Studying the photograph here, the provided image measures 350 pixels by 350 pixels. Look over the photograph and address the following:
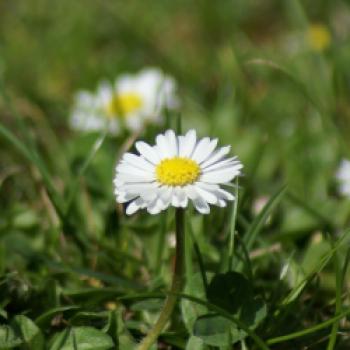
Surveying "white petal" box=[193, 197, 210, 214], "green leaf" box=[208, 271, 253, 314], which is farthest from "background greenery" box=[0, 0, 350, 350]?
"white petal" box=[193, 197, 210, 214]

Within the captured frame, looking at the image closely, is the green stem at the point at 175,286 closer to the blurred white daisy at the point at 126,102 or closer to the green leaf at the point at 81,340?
the green leaf at the point at 81,340

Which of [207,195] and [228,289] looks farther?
[228,289]

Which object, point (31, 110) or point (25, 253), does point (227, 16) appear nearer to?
point (31, 110)

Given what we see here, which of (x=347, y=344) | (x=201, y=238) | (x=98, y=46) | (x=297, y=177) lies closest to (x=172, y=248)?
(x=201, y=238)

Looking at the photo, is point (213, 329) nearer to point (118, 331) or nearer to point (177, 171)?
point (118, 331)

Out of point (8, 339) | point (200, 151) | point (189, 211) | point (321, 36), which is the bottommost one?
point (8, 339)

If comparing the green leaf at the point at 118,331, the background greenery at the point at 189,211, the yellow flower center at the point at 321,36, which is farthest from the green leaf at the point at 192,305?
the yellow flower center at the point at 321,36

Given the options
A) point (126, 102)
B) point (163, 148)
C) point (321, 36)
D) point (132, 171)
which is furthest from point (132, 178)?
point (321, 36)
